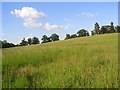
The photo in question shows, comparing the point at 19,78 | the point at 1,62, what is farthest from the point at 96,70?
the point at 1,62

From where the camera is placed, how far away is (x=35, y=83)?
245 inches

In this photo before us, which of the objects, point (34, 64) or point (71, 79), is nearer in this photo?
point (71, 79)

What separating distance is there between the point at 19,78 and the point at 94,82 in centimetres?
194

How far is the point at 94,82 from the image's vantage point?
19.6 feet

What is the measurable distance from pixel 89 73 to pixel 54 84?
126 cm

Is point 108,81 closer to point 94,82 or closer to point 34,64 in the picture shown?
point 94,82

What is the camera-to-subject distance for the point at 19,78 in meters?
6.49

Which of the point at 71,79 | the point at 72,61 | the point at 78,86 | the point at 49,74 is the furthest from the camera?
the point at 72,61

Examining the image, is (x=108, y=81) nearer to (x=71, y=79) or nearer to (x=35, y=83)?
(x=71, y=79)

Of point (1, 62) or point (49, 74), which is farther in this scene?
point (1, 62)

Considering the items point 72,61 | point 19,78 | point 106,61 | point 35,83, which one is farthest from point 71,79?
point 106,61

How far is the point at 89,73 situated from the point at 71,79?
708 mm

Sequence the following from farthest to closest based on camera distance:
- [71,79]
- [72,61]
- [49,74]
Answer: [72,61] → [49,74] → [71,79]

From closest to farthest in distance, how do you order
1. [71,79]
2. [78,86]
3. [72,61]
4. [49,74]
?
1. [78,86]
2. [71,79]
3. [49,74]
4. [72,61]
